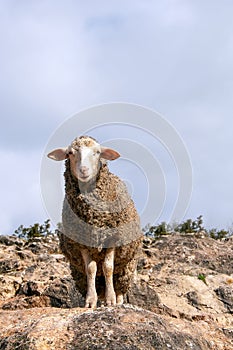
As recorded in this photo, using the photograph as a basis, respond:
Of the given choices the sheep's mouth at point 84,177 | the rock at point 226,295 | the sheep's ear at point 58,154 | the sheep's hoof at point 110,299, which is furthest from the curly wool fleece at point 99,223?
the rock at point 226,295

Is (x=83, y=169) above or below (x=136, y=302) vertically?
above

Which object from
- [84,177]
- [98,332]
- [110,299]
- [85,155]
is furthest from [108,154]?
[98,332]

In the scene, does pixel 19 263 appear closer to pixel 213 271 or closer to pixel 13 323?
pixel 213 271

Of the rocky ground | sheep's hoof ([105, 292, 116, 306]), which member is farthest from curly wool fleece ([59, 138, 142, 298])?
the rocky ground

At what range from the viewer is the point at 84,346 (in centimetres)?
733

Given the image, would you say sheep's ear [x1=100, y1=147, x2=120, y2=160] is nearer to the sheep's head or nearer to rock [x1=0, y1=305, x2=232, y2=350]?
the sheep's head

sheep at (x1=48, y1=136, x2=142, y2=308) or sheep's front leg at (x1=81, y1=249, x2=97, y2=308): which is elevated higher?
sheep at (x1=48, y1=136, x2=142, y2=308)

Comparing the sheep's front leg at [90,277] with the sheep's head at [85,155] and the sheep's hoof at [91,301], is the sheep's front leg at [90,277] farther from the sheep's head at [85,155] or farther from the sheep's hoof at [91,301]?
the sheep's head at [85,155]

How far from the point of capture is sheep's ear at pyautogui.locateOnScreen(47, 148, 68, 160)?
9.73m

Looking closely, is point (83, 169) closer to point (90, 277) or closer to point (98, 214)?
point (98, 214)

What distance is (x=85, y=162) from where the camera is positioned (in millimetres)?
9195

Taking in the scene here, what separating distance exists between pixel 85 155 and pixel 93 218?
1034 millimetres

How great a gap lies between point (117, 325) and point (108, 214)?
7.37ft

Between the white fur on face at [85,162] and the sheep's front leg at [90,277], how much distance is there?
126cm
